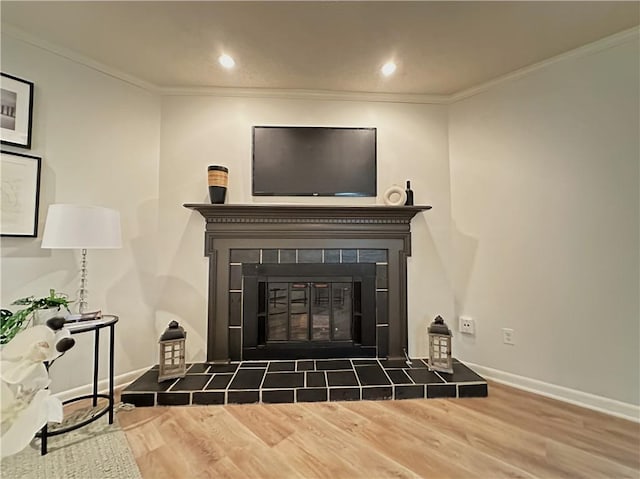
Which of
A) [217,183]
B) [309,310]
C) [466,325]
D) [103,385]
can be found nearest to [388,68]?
[217,183]

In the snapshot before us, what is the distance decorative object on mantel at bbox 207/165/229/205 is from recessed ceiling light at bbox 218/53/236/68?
0.75 meters

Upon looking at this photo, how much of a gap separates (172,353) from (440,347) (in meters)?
2.05

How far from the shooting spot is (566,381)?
1950 mm

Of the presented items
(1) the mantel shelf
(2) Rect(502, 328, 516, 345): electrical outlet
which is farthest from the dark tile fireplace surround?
(2) Rect(502, 328, 516, 345): electrical outlet

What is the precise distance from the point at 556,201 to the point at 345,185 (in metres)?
1.55

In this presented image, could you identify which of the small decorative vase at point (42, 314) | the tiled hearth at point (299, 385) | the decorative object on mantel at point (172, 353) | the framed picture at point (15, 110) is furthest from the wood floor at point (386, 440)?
the framed picture at point (15, 110)

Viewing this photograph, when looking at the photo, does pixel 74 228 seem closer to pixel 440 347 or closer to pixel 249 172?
pixel 249 172

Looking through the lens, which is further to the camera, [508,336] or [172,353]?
[508,336]

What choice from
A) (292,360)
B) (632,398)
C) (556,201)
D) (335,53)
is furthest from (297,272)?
(632,398)

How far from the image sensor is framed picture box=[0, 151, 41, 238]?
1729mm

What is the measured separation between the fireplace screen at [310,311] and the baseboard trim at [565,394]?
113 centimetres

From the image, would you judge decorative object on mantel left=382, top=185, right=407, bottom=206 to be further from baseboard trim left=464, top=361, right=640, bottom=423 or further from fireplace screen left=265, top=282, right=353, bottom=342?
baseboard trim left=464, top=361, right=640, bottom=423

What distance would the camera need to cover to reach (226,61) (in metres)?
2.09

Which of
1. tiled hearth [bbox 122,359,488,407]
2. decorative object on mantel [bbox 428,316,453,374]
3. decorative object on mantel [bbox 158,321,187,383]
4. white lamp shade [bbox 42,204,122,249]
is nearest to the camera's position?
white lamp shade [bbox 42,204,122,249]
